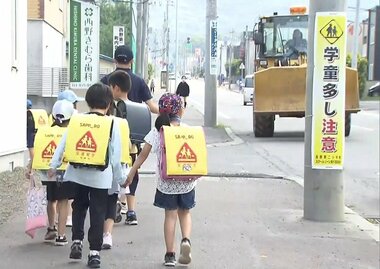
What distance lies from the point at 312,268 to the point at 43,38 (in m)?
21.8

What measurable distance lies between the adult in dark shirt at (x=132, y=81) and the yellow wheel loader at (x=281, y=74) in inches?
414

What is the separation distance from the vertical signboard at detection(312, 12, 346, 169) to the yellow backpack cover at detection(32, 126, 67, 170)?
3.11m

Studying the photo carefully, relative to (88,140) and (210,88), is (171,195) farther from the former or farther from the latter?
(210,88)

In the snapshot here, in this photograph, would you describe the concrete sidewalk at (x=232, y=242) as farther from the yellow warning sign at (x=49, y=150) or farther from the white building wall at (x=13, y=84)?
the white building wall at (x=13, y=84)

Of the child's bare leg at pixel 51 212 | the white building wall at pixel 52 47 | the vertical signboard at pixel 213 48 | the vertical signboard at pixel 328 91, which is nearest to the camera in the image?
the child's bare leg at pixel 51 212

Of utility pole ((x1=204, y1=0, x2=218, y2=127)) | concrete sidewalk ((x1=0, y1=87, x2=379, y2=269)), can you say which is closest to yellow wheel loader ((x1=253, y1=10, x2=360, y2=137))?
utility pole ((x1=204, y1=0, x2=218, y2=127))

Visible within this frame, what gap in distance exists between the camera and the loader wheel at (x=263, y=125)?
19769 mm

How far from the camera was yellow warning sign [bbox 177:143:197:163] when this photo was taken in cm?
575

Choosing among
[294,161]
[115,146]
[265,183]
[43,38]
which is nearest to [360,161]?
[294,161]

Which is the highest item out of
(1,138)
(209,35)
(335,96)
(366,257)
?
(209,35)

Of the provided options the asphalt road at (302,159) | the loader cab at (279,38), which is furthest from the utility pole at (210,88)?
the loader cab at (279,38)

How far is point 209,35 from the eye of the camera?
76.4 feet

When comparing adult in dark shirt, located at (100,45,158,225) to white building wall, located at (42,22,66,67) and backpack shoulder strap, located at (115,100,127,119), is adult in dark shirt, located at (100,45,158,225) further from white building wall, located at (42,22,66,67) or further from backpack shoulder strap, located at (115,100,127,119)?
white building wall, located at (42,22,66,67)

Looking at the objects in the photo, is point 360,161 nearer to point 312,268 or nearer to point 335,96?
point 335,96
